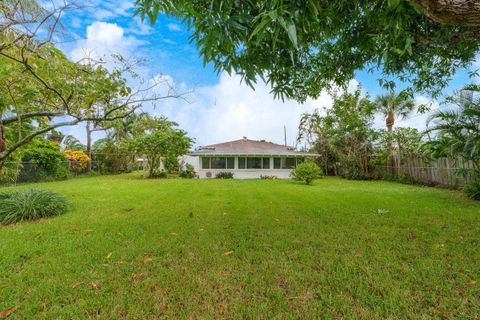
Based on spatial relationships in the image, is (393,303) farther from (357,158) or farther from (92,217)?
(357,158)

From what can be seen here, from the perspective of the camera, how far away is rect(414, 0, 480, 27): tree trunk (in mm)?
1675

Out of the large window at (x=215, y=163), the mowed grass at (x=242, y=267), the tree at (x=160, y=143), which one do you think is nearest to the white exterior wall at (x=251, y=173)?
the large window at (x=215, y=163)

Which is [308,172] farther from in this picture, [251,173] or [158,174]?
[158,174]

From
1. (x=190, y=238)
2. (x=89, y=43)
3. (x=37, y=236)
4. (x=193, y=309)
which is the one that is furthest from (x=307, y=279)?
(x=89, y=43)

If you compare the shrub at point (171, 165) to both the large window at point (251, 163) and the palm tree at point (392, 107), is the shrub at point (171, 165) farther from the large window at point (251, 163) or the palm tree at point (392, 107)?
the palm tree at point (392, 107)

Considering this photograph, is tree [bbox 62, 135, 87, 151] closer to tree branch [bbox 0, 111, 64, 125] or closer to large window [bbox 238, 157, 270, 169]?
large window [bbox 238, 157, 270, 169]

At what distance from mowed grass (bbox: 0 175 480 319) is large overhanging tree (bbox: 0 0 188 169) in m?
2.39

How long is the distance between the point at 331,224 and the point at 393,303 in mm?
2561

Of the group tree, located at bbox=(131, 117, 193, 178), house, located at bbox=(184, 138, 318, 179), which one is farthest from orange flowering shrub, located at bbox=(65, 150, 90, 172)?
house, located at bbox=(184, 138, 318, 179)

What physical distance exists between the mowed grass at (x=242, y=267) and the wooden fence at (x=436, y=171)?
23.5ft

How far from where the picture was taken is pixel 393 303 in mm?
2070

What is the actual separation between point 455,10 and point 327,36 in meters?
1.10

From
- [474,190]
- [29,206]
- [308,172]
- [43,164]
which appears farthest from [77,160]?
[474,190]

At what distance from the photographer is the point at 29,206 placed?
512 cm
